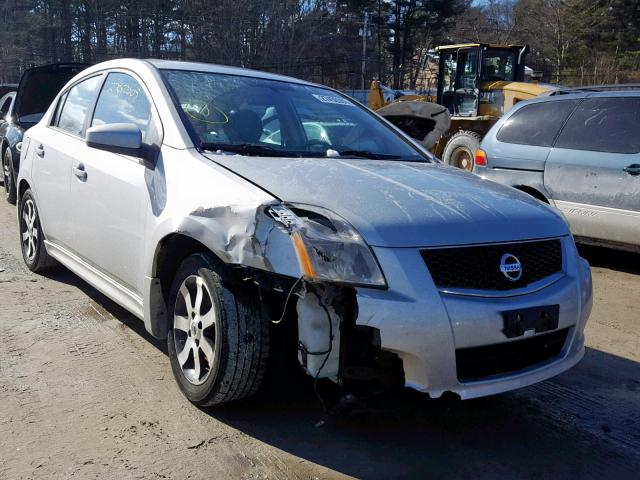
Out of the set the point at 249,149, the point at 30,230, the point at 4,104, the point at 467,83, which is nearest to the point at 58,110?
the point at 30,230

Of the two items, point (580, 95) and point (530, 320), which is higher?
point (580, 95)

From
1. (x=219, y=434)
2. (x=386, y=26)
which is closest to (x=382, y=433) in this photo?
(x=219, y=434)

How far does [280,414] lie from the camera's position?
10.8 feet

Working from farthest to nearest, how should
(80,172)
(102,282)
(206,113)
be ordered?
(80,172), (102,282), (206,113)

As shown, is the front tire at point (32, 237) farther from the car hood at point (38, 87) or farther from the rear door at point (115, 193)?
the car hood at point (38, 87)

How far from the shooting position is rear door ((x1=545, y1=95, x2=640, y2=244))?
6.27m

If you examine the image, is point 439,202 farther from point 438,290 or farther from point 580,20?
point 580,20

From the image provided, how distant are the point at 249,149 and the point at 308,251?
113cm

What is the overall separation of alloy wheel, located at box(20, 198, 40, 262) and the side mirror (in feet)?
6.93

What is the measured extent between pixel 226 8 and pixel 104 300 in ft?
146

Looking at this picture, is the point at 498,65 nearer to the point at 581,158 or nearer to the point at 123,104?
the point at 581,158

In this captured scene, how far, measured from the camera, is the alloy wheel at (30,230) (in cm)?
544

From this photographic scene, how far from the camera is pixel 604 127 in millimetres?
6695

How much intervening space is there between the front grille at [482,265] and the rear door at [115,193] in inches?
63.0
